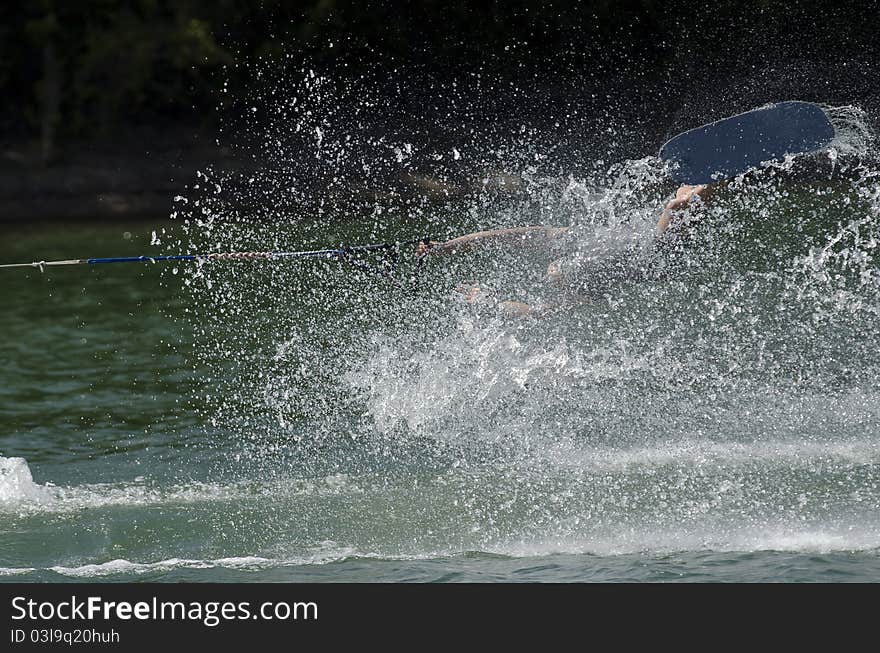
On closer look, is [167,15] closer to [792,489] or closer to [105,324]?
[105,324]

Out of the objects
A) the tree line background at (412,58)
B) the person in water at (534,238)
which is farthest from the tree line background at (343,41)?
the person in water at (534,238)

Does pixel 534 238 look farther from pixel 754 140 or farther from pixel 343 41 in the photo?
pixel 343 41

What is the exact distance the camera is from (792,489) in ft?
20.7

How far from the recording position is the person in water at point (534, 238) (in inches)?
297

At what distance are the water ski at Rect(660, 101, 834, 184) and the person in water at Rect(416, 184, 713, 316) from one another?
5.7 inches

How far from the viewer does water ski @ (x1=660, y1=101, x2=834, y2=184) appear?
7609 mm

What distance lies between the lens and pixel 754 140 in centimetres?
761

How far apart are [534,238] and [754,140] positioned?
1.48 metres

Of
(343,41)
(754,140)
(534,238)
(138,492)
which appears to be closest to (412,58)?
(343,41)

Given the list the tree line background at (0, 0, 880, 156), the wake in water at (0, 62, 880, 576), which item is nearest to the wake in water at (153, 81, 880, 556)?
the wake in water at (0, 62, 880, 576)

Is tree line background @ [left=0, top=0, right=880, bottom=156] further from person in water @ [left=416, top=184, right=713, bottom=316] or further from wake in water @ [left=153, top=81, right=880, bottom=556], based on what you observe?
person in water @ [left=416, top=184, right=713, bottom=316]

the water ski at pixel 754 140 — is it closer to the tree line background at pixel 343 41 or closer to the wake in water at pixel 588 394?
the wake in water at pixel 588 394

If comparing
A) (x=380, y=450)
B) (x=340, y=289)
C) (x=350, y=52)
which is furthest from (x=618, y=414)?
(x=350, y=52)

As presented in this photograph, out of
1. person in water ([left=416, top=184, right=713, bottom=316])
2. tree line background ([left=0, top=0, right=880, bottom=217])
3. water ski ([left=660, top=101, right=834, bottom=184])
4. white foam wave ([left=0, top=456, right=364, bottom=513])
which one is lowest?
white foam wave ([left=0, top=456, right=364, bottom=513])
